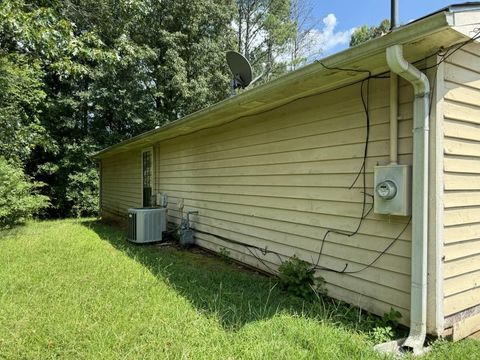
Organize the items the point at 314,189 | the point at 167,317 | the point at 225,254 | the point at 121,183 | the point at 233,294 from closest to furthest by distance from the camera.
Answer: the point at 167,317 → the point at 233,294 → the point at 314,189 → the point at 225,254 → the point at 121,183

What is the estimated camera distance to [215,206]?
5828mm

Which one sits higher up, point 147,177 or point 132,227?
point 147,177

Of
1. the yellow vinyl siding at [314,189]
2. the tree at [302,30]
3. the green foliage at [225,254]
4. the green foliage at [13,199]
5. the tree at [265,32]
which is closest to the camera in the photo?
the yellow vinyl siding at [314,189]

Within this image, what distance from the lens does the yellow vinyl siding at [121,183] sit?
32.0ft

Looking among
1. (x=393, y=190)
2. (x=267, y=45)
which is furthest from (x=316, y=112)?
(x=267, y=45)

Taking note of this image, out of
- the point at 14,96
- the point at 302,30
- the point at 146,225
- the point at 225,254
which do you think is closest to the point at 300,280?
the point at 225,254

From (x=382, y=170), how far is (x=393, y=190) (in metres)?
0.20

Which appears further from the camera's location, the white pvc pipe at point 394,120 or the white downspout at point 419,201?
the white pvc pipe at point 394,120

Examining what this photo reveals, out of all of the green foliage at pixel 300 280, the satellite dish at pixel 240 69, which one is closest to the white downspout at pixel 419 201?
the green foliage at pixel 300 280

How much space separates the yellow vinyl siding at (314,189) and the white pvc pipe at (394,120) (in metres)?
0.05

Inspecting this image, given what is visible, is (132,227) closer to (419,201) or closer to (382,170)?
(382,170)

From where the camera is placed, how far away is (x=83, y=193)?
1392 cm

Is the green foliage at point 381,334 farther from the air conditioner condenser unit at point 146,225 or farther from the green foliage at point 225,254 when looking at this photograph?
the air conditioner condenser unit at point 146,225

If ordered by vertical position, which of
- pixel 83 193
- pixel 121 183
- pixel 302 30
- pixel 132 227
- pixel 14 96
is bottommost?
pixel 132 227
